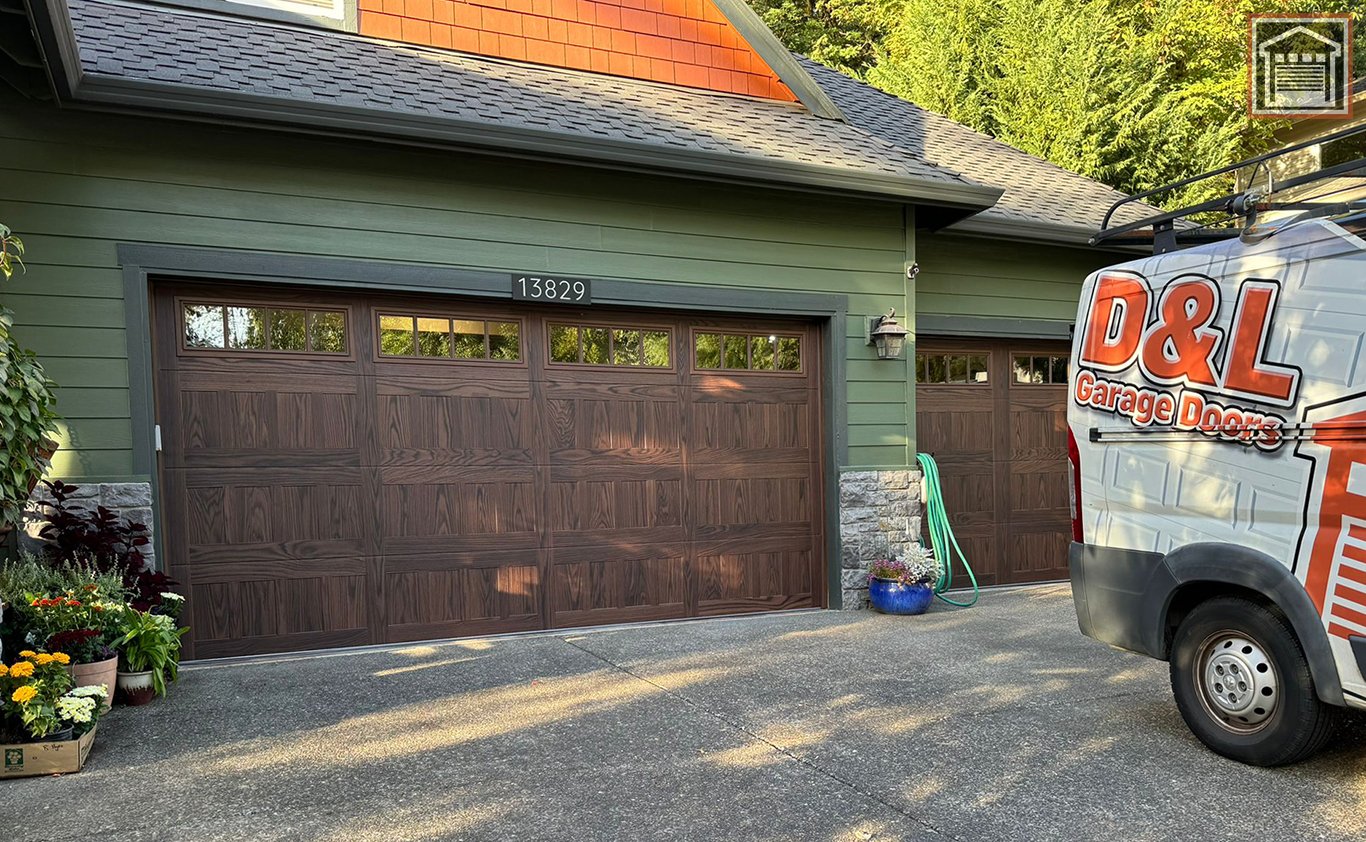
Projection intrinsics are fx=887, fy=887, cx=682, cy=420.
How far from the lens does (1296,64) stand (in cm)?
1468

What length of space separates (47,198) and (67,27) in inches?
46.3

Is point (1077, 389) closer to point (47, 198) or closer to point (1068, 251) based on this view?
point (1068, 251)

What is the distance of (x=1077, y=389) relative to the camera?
14.2 ft

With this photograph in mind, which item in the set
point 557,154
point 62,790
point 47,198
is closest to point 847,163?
point 557,154

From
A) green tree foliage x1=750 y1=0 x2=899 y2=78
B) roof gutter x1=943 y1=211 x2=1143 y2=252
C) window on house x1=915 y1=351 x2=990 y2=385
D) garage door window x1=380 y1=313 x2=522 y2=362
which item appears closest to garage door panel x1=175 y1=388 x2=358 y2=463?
garage door window x1=380 y1=313 x2=522 y2=362

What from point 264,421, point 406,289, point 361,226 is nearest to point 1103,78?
→ point 406,289

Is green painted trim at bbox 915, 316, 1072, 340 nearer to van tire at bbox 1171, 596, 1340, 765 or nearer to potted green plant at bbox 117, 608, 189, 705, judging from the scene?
van tire at bbox 1171, 596, 1340, 765

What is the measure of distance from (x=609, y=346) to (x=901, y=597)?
2.90m

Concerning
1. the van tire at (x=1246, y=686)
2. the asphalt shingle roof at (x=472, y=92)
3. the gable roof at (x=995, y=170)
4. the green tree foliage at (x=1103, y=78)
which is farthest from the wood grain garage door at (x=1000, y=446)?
the green tree foliage at (x=1103, y=78)

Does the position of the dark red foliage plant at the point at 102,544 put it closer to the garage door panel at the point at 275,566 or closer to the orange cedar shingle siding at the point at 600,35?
the garage door panel at the point at 275,566

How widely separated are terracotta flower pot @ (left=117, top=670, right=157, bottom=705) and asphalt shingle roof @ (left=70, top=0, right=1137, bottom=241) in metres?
3.12

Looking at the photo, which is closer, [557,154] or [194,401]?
[194,401]

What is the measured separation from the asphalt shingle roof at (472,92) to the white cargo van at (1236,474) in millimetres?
3119

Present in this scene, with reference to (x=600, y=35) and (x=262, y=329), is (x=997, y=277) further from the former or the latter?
(x=262, y=329)
